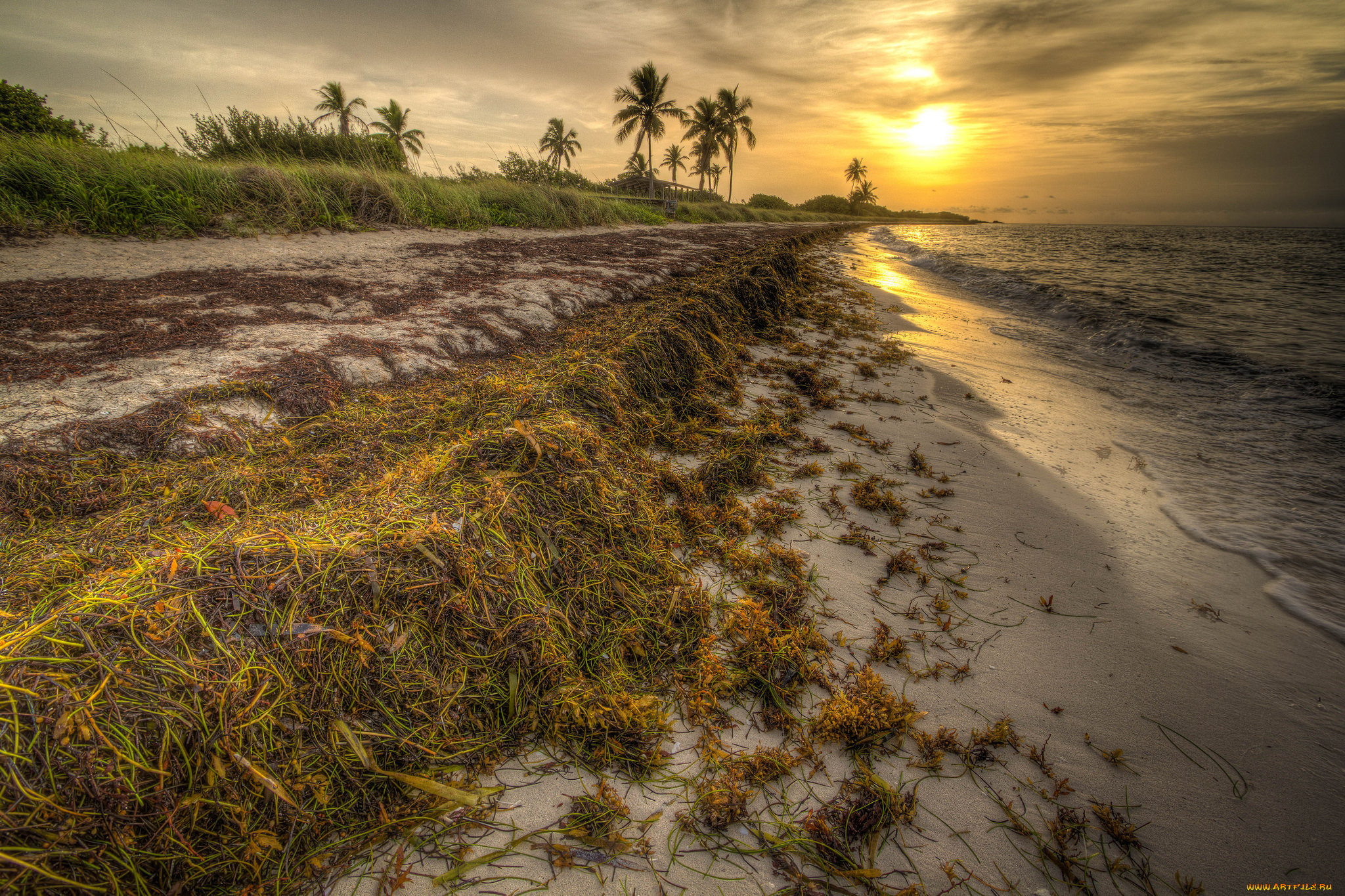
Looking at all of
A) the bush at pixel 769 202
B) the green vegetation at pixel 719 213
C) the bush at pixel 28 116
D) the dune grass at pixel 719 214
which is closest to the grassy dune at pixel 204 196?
the bush at pixel 28 116

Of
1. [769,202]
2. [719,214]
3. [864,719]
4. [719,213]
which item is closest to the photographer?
[864,719]

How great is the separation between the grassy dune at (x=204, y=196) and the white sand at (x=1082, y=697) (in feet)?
26.1

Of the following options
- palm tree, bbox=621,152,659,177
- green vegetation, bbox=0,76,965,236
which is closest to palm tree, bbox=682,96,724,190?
palm tree, bbox=621,152,659,177

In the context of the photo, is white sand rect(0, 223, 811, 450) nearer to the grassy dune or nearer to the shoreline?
the grassy dune

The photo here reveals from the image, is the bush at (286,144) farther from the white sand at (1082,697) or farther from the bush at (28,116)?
the white sand at (1082,697)

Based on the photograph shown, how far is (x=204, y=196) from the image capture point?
6152mm

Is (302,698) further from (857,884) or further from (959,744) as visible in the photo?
(959,744)

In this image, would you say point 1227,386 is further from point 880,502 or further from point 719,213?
point 719,213

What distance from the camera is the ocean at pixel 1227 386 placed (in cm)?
282

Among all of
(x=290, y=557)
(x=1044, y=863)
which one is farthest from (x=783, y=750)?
(x=290, y=557)

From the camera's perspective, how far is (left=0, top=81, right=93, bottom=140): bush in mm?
10351

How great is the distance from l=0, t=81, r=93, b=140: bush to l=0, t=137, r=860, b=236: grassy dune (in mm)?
7736

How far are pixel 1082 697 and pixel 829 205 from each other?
90737 millimetres

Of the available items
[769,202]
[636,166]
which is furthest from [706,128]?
[769,202]
